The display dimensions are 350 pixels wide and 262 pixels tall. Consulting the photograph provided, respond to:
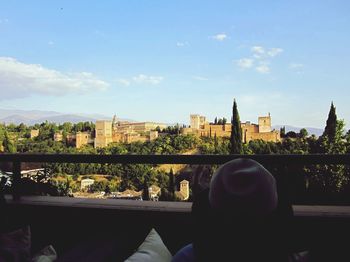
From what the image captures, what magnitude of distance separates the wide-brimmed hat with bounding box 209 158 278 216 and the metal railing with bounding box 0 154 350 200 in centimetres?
74

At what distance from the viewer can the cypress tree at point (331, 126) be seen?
691 inches

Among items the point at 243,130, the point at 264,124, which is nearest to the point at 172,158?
the point at 243,130

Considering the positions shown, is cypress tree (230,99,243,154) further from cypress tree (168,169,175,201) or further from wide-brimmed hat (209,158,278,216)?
wide-brimmed hat (209,158,278,216)

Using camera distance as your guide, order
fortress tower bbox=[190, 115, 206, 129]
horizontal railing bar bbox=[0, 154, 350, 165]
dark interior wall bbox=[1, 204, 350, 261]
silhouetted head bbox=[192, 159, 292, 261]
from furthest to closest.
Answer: fortress tower bbox=[190, 115, 206, 129]
horizontal railing bar bbox=[0, 154, 350, 165]
dark interior wall bbox=[1, 204, 350, 261]
silhouetted head bbox=[192, 159, 292, 261]

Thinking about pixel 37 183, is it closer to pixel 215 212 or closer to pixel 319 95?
pixel 215 212

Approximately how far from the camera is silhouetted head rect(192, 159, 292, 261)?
0.84 m

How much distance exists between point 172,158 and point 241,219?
1021 mm

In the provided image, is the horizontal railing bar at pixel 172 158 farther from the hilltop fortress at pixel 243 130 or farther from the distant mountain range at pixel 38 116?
the hilltop fortress at pixel 243 130

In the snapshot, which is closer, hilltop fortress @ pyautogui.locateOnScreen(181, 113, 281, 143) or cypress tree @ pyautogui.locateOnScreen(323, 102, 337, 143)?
cypress tree @ pyautogui.locateOnScreen(323, 102, 337, 143)

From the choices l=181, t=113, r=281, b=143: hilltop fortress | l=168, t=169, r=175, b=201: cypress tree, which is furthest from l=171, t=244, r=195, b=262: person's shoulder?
l=181, t=113, r=281, b=143: hilltop fortress

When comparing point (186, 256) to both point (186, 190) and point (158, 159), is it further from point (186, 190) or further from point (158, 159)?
point (186, 190)

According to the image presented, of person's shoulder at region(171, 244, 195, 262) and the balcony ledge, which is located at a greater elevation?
person's shoulder at region(171, 244, 195, 262)

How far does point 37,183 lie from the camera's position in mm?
2590

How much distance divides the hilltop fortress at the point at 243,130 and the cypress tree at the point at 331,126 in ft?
83.5
